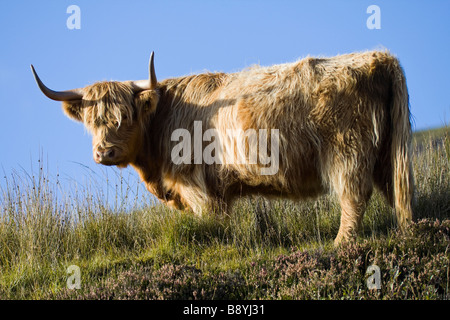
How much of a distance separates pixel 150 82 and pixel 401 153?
2.84 metres

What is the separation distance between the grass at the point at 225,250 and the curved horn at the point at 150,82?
56.9 inches

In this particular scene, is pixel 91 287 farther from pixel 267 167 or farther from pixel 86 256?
pixel 267 167

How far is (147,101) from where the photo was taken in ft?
19.4

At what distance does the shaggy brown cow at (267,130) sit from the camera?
4.77 meters

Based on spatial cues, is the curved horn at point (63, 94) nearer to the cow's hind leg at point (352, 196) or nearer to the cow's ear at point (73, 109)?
the cow's ear at point (73, 109)

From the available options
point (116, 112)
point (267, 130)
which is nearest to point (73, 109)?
point (116, 112)

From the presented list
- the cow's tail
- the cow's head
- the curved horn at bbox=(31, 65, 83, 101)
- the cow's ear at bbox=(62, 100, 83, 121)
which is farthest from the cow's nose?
the cow's tail

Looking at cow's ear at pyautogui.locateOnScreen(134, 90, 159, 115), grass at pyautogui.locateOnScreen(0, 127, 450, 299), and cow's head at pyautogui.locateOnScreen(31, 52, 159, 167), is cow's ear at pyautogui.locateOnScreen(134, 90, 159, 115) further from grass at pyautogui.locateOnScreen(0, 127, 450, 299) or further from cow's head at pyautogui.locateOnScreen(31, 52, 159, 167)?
grass at pyautogui.locateOnScreen(0, 127, 450, 299)

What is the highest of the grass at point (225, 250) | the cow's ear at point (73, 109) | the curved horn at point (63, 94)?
the curved horn at point (63, 94)

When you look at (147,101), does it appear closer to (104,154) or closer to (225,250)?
(104,154)

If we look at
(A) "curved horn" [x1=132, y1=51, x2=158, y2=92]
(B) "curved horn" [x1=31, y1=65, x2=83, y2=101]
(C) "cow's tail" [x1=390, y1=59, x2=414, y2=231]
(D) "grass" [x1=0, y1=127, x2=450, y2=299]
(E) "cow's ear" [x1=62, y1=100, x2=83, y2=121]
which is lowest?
(D) "grass" [x1=0, y1=127, x2=450, y2=299]

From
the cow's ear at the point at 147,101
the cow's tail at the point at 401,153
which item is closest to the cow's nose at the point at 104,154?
the cow's ear at the point at 147,101

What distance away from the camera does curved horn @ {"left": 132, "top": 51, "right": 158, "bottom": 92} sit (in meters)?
5.80
